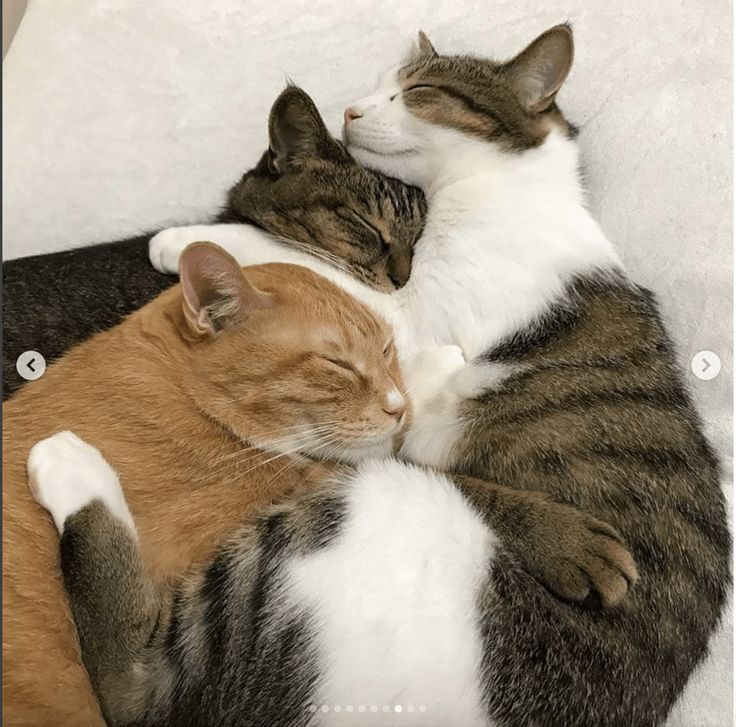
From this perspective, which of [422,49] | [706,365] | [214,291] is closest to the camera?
[214,291]

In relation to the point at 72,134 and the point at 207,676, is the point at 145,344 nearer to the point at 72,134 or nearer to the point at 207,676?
the point at 207,676

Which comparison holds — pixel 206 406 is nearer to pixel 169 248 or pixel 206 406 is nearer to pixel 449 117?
pixel 169 248

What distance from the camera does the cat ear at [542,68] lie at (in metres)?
1.39

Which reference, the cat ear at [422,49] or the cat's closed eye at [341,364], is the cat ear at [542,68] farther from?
the cat's closed eye at [341,364]

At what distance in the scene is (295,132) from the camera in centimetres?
142

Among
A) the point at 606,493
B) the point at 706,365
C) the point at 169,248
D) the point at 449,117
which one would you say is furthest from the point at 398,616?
the point at 449,117

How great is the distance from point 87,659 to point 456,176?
3.63 feet

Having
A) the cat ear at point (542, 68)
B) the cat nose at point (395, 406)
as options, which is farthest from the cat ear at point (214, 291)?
the cat ear at point (542, 68)

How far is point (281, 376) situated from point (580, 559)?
537mm

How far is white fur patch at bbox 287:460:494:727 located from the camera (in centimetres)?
100

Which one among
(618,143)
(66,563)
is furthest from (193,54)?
(66,563)

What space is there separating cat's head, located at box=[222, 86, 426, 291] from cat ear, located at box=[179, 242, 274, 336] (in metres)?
0.31

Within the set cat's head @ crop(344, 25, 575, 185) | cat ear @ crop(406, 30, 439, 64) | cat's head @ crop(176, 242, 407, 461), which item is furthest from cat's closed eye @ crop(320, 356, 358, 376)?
cat ear @ crop(406, 30, 439, 64)

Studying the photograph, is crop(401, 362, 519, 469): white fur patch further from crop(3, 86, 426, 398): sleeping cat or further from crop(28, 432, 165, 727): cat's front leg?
crop(28, 432, 165, 727): cat's front leg
